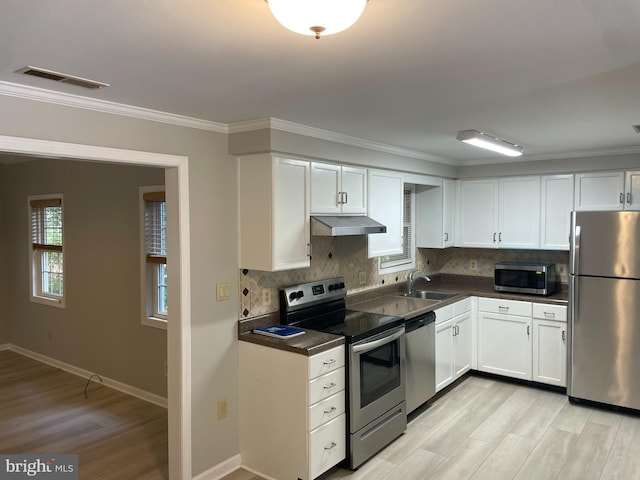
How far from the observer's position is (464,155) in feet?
15.5

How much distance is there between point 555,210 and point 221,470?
384 centimetres

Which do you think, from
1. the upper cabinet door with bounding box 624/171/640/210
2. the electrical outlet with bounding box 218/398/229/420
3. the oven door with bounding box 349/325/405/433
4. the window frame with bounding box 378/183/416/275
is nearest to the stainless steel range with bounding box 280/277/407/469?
the oven door with bounding box 349/325/405/433

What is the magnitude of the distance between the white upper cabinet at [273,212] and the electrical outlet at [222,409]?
902mm

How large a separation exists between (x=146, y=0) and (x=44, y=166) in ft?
16.2

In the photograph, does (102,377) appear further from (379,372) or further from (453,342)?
(453,342)

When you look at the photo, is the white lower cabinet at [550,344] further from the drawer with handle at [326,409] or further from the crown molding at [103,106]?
the crown molding at [103,106]

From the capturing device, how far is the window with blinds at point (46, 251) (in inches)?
218

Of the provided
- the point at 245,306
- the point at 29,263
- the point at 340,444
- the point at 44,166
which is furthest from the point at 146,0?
the point at 29,263

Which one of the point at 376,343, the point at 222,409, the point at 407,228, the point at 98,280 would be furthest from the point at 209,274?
the point at 407,228

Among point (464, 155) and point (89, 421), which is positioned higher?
point (464, 155)

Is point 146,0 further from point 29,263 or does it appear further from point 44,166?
point 29,263

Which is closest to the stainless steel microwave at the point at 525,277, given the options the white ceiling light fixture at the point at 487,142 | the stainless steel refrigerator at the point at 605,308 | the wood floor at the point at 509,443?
the stainless steel refrigerator at the point at 605,308

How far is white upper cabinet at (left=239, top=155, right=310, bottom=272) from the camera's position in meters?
3.04

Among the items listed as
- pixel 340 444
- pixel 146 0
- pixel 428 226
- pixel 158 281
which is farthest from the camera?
pixel 428 226
